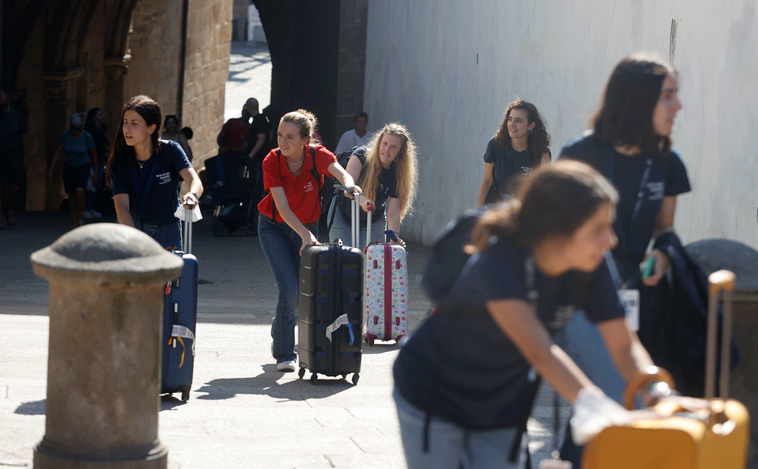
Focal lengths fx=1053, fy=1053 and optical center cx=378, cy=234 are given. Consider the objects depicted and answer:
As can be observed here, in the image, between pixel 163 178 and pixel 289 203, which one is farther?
pixel 289 203

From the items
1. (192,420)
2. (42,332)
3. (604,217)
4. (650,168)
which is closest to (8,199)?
(42,332)

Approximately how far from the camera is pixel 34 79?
20594mm

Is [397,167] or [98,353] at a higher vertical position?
[397,167]

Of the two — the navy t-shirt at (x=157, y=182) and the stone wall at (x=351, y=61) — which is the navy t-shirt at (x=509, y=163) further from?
the stone wall at (x=351, y=61)

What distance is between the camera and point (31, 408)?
5195mm

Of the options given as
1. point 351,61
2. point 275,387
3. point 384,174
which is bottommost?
point 275,387

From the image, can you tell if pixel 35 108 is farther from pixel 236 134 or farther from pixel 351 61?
pixel 351 61

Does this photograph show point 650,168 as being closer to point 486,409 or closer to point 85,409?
point 486,409

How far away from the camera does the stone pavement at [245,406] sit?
14.9ft

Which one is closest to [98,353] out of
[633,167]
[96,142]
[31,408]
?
[31,408]

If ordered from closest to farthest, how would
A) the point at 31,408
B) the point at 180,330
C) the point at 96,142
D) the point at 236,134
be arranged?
the point at 31,408, the point at 180,330, the point at 96,142, the point at 236,134

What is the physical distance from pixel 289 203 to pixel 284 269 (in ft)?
1.31

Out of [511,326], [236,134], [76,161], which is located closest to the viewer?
[511,326]

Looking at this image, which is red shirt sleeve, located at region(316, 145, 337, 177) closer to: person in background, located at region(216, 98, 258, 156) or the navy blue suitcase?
the navy blue suitcase
